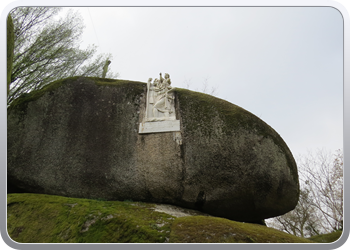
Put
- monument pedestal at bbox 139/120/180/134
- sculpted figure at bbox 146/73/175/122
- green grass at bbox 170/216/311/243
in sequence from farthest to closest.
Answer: sculpted figure at bbox 146/73/175/122 < monument pedestal at bbox 139/120/180/134 < green grass at bbox 170/216/311/243

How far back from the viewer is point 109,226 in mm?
5129

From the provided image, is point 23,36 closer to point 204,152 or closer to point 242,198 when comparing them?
point 204,152

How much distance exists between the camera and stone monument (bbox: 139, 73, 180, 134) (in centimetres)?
775

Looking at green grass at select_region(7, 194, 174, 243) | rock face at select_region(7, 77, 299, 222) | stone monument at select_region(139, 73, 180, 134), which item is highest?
stone monument at select_region(139, 73, 180, 134)

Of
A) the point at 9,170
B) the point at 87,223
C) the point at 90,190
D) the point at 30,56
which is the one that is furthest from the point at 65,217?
the point at 30,56

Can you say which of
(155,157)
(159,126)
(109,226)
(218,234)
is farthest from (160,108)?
(218,234)

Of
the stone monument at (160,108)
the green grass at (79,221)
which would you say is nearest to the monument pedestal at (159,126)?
the stone monument at (160,108)

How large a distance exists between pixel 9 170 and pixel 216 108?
642 cm

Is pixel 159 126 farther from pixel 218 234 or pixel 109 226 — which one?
pixel 218 234

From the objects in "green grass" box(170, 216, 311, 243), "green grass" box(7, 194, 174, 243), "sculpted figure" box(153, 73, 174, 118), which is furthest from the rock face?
"green grass" box(170, 216, 311, 243)

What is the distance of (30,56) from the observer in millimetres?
11398

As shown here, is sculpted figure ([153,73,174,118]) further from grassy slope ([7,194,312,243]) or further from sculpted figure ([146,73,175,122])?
grassy slope ([7,194,312,243])

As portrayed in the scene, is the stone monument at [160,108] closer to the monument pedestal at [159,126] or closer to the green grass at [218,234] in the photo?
the monument pedestal at [159,126]

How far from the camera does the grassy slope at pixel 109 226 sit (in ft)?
15.2
